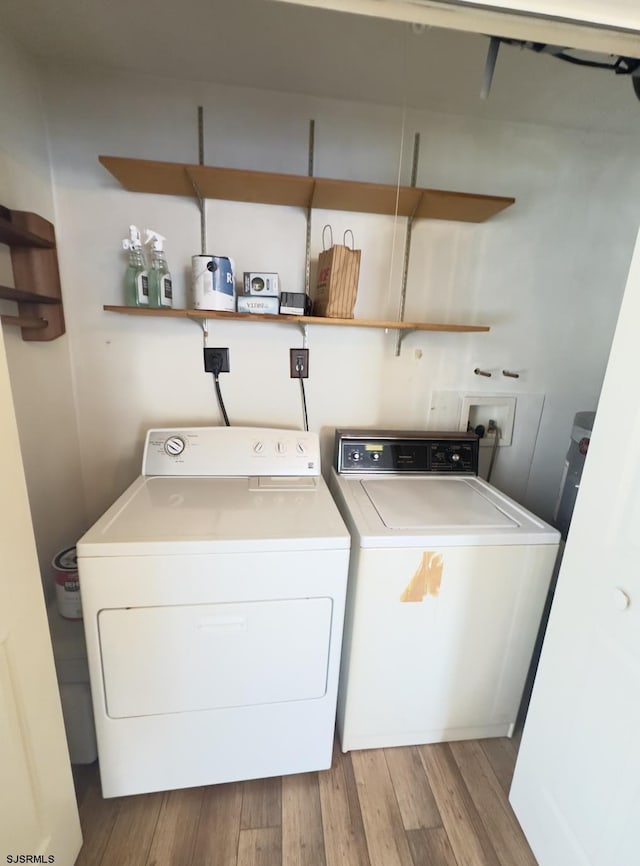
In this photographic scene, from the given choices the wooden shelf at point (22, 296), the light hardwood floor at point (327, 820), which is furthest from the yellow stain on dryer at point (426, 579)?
the wooden shelf at point (22, 296)

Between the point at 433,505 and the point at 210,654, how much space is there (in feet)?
2.88

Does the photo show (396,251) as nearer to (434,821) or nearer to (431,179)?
(431,179)

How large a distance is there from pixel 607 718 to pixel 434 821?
73 cm

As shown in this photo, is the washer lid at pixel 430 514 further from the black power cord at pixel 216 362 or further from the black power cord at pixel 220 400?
the black power cord at pixel 216 362

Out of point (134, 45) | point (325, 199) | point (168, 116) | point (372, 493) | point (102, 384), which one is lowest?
point (372, 493)

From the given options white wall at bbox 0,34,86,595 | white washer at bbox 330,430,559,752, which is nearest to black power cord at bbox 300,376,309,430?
white washer at bbox 330,430,559,752

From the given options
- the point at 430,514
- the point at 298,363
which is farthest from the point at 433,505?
the point at 298,363

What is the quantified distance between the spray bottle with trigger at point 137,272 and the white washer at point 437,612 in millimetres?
1047

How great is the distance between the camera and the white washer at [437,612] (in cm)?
126

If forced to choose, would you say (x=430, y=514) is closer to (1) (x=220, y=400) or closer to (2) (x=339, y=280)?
(2) (x=339, y=280)

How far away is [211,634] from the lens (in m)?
1.15

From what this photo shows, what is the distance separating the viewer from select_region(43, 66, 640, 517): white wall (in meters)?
1.52

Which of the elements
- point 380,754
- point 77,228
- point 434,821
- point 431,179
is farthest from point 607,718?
point 77,228

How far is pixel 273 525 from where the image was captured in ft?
3.90
